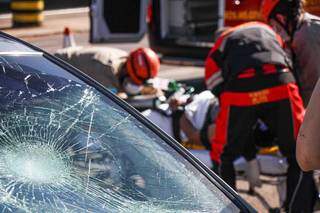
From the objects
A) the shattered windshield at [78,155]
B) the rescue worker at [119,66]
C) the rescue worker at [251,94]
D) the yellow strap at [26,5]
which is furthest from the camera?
the yellow strap at [26,5]

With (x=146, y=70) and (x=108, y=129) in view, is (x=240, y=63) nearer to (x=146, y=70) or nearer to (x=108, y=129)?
(x=146, y=70)

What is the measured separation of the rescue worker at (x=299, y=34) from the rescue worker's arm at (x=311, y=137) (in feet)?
7.81

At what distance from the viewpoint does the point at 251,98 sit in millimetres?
4391

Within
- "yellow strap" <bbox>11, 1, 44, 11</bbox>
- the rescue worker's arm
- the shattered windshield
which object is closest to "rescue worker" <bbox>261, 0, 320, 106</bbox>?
the shattered windshield

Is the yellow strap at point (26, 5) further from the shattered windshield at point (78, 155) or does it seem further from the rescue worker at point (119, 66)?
the shattered windshield at point (78, 155)

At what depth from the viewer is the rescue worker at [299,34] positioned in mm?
4668

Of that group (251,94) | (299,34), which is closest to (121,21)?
(299,34)

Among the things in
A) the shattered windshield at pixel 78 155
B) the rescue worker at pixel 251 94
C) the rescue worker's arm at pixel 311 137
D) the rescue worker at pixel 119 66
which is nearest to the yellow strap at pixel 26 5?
the rescue worker at pixel 119 66

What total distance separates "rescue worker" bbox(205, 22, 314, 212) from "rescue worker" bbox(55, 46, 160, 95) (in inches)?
48.3

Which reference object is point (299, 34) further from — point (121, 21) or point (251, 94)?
point (121, 21)

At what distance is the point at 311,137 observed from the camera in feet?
7.59

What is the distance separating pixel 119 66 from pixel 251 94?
191cm

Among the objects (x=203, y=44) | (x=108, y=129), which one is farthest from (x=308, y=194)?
(x=203, y=44)

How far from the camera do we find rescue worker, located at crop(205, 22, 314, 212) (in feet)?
14.4
